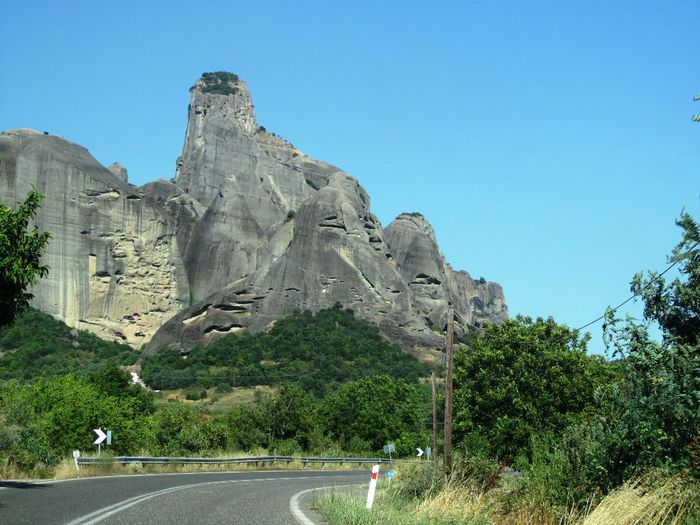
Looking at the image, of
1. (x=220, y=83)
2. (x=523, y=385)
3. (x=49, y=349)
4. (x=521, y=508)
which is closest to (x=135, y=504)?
(x=521, y=508)

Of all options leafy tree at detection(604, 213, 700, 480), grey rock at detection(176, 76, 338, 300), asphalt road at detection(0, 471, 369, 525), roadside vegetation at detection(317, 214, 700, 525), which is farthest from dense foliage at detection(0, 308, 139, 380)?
leafy tree at detection(604, 213, 700, 480)

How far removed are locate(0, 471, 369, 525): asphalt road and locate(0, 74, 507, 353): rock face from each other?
106822 millimetres

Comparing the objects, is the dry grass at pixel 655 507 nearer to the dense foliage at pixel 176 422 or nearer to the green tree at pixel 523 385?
the dense foliage at pixel 176 422

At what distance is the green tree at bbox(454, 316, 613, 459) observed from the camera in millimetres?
39656

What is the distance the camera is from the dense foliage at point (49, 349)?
122625 millimetres

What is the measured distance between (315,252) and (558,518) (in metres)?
130

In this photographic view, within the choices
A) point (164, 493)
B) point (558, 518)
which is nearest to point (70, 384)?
point (164, 493)

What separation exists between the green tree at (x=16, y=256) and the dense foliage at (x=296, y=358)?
288 feet

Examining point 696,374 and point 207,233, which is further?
point 207,233

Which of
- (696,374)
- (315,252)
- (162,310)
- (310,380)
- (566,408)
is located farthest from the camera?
(162,310)

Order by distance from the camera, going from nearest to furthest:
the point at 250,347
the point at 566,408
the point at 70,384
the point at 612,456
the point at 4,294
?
the point at 612,456 → the point at 4,294 → the point at 566,408 → the point at 70,384 → the point at 250,347

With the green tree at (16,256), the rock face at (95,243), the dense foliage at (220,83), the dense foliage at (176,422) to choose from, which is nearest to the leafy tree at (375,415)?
the dense foliage at (176,422)

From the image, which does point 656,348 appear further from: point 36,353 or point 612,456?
point 36,353

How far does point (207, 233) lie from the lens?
162m
